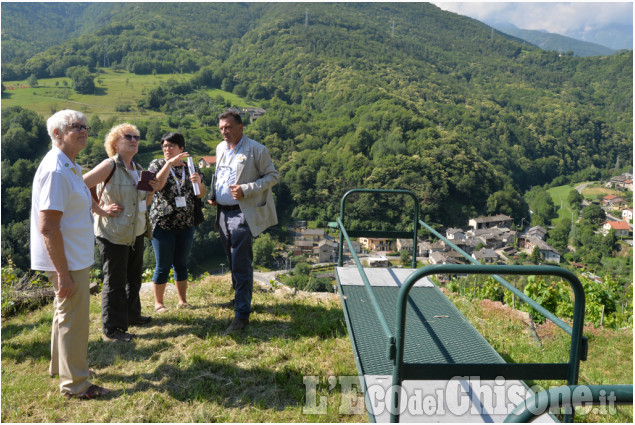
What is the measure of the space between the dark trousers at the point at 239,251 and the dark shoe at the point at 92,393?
4.22 ft

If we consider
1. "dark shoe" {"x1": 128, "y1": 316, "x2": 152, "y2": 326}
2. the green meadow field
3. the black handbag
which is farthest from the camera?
the green meadow field

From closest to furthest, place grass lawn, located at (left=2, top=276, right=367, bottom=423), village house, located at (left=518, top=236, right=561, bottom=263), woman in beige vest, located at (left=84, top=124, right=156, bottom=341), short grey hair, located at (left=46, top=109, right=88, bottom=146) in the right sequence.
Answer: short grey hair, located at (left=46, top=109, right=88, bottom=146) → grass lawn, located at (left=2, top=276, right=367, bottom=423) → woman in beige vest, located at (left=84, top=124, right=156, bottom=341) → village house, located at (left=518, top=236, right=561, bottom=263)

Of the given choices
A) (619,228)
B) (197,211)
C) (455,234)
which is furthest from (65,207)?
(619,228)

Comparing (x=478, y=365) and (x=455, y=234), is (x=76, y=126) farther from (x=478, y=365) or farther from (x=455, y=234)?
(x=455, y=234)

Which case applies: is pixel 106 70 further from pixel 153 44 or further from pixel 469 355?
pixel 469 355

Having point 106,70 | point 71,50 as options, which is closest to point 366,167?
point 106,70

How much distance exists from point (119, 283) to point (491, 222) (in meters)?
58.6

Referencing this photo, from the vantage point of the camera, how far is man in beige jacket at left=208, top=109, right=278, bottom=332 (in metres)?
3.64

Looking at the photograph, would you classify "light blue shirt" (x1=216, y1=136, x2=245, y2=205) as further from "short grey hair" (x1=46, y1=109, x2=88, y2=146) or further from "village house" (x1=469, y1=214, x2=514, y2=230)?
"village house" (x1=469, y1=214, x2=514, y2=230)

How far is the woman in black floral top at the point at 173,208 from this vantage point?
12.7 feet

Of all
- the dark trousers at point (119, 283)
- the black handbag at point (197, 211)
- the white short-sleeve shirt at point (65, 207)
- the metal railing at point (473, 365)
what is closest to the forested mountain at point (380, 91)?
the black handbag at point (197, 211)

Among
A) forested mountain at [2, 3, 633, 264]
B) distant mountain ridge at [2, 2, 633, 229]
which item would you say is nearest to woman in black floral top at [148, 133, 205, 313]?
forested mountain at [2, 3, 633, 264]

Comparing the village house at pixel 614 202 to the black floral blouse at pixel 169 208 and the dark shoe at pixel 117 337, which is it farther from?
the dark shoe at pixel 117 337

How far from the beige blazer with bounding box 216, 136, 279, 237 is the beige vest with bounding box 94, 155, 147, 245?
86cm
